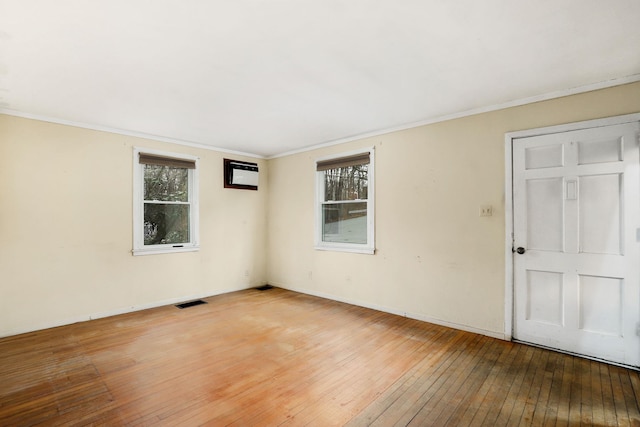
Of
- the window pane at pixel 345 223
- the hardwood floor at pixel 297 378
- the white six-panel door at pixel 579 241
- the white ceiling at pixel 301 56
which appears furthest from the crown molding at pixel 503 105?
the hardwood floor at pixel 297 378

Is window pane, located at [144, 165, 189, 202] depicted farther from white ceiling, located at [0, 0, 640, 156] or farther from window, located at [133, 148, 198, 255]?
white ceiling, located at [0, 0, 640, 156]

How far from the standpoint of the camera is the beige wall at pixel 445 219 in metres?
3.36

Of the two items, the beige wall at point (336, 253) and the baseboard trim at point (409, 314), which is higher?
the beige wall at point (336, 253)

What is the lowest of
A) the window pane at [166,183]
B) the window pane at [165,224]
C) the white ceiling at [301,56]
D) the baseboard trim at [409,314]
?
the baseboard trim at [409,314]

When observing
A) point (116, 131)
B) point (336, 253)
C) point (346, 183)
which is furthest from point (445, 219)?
point (116, 131)

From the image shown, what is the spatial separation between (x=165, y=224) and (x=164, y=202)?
345mm

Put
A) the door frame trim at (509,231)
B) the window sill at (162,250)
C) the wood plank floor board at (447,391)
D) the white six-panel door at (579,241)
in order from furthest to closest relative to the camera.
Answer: the window sill at (162,250) → the door frame trim at (509,231) → the white six-panel door at (579,241) → the wood plank floor board at (447,391)

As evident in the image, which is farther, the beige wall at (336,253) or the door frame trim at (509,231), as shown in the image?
the beige wall at (336,253)

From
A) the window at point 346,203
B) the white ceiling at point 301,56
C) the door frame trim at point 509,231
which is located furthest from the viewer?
the window at point 346,203

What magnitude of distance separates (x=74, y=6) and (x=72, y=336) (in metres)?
3.39

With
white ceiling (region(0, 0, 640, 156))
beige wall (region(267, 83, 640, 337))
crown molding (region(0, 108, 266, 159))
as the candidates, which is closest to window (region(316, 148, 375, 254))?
beige wall (region(267, 83, 640, 337))

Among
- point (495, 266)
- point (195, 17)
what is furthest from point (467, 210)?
point (195, 17)

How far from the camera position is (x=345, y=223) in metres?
5.06

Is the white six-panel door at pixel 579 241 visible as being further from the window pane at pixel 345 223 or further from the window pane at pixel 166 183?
the window pane at pixel 166 183
